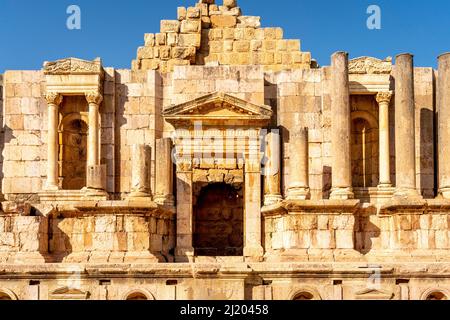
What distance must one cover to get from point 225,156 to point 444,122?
6380 millimetres

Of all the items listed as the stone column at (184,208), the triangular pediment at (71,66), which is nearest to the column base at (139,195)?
the stone column at (184,208)

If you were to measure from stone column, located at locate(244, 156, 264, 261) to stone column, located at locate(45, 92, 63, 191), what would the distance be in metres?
5.60

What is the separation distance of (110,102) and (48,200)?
3515mm

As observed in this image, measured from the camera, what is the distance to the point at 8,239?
20.0 metres

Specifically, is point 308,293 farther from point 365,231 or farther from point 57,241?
point 57,241

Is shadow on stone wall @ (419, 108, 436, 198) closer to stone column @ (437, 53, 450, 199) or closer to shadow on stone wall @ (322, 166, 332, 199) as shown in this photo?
stone column @ (437, 53, 450, 199)

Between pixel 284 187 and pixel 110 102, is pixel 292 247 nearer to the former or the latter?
pixel 284 187

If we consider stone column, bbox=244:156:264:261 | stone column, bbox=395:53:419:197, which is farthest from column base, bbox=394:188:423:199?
stone column, bbox=244:156:264:261

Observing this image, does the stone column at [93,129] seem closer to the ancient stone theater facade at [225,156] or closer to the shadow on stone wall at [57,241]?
the ancient stone theater facade at [225,156]

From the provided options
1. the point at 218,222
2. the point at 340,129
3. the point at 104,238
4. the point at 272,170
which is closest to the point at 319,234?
the point at 272,170

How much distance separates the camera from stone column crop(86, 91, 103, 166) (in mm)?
22594

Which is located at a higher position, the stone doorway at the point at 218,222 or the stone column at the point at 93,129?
the stone column at the point at 93,129

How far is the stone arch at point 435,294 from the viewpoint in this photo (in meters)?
16.8

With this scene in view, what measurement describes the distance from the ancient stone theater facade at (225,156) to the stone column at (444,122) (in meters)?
0.04
